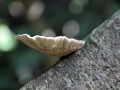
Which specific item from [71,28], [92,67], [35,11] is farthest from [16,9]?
[92,67]

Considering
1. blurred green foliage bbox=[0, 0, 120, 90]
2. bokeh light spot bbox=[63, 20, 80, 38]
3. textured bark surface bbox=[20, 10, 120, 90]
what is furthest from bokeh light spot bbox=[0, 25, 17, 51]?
textured bark surface bbox=[20, 10, 120, 90]

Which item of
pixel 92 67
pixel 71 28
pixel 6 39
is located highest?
pixel 92 67

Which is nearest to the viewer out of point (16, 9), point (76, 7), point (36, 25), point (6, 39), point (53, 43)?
point (53, 43)

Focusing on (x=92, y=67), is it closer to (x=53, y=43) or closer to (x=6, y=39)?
(x=53, y=43)

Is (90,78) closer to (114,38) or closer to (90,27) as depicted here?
(114,38)

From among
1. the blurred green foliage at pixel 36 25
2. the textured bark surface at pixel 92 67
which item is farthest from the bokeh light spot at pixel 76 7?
the textured bark surface at pixel 92 67

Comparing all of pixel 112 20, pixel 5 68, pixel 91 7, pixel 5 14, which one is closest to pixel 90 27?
pixel 91 7
